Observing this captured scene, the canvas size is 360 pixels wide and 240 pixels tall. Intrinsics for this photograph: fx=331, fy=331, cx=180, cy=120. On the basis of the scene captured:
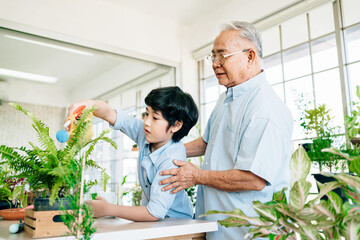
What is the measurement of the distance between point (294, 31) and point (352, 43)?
0.63 meters

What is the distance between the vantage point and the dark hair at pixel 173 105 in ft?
4.74

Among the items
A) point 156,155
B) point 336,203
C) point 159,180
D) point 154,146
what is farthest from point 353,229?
point 154,146

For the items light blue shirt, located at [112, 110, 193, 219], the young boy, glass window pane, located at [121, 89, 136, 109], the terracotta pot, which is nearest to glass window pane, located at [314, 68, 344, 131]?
the young boy

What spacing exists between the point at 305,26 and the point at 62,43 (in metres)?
2.62

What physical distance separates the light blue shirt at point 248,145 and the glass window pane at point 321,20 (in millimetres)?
1967

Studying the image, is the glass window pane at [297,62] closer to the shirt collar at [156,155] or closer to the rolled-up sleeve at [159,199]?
the shirt collar at [156,155]

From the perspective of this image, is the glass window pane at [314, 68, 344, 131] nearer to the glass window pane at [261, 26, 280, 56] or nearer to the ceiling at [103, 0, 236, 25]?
the glass window pane at [261, 26, 280, 56]

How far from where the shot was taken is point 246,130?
1.28 m

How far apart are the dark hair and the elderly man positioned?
142 millimetres

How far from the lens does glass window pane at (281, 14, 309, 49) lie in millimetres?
3295

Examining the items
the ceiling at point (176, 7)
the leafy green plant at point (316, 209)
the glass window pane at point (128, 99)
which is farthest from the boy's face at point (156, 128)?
the glass window pane at point (128, 99)

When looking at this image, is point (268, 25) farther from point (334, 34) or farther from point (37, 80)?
point (37, 80)

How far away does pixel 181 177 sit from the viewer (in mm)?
1271

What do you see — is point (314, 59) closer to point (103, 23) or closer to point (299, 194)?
point (103, 23)
